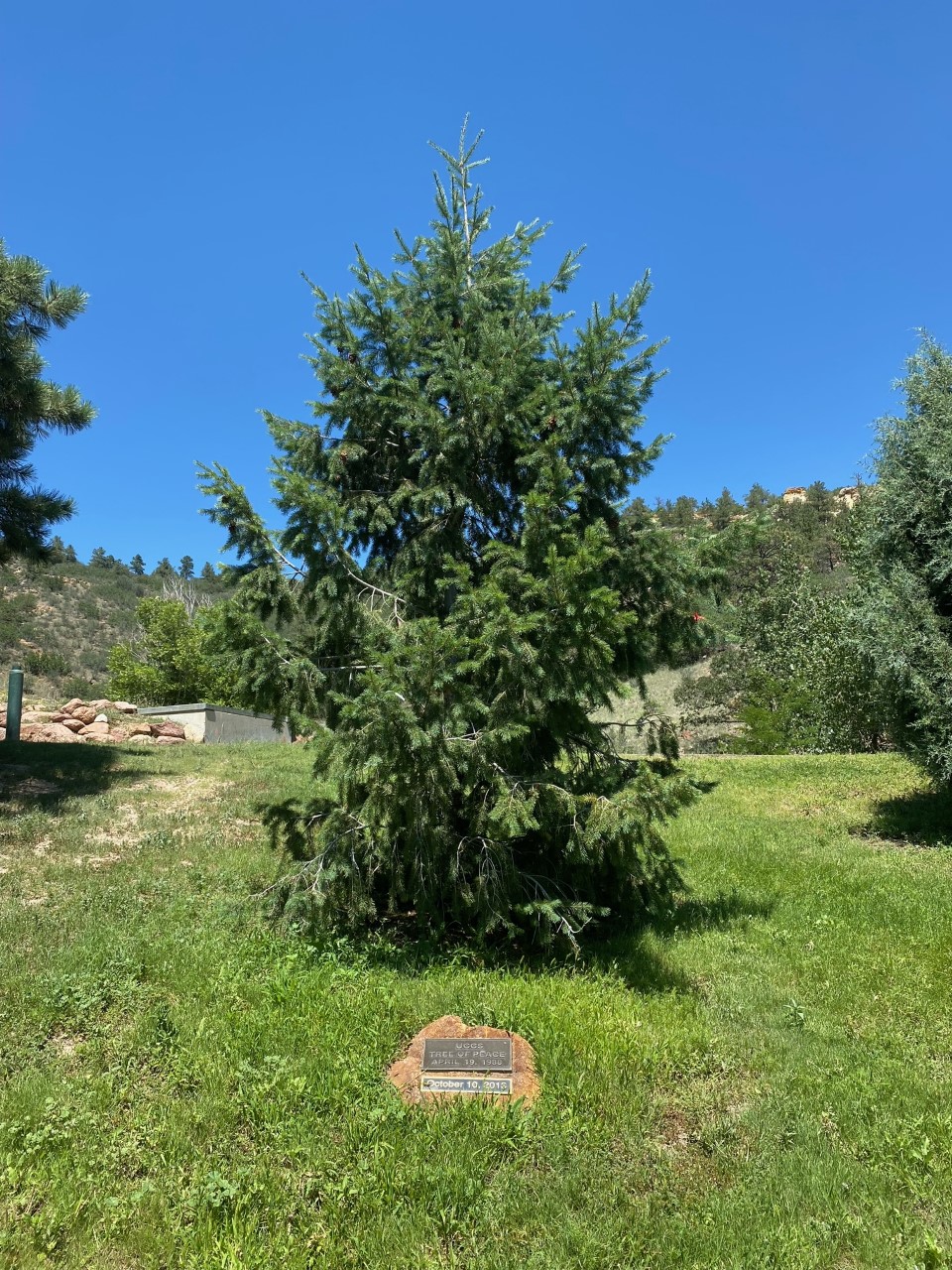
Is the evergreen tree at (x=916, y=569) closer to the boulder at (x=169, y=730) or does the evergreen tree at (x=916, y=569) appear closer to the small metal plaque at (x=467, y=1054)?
the small metal plaque at (x=467, y=1054)

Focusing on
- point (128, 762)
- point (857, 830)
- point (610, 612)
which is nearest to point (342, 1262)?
point (610, 612)

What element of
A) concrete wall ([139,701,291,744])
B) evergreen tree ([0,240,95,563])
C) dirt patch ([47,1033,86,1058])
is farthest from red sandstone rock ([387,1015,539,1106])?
concrete wall ([139,701,291,744])

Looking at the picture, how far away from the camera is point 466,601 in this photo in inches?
188

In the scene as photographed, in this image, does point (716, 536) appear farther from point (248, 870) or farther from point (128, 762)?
point (128, 762)

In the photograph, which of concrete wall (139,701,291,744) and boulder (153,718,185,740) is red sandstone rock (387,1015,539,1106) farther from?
boulder (153,718,185,740)

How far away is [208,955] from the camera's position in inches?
198

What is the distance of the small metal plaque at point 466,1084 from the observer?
12.3ft

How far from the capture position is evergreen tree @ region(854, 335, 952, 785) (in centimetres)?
830

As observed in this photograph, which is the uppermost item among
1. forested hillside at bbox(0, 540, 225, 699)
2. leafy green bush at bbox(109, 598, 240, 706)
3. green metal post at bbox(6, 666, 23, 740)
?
forested hillside at bbox(0, 540, 225, 699)

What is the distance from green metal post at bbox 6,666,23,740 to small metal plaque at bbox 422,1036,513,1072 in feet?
43.0

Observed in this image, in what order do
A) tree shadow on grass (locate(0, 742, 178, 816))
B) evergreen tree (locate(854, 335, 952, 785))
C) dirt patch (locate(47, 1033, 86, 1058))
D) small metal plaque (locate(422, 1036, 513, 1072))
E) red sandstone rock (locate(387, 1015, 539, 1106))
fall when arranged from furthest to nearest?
tree shadow on grass (locate(0, 742, 178, 816))
evergreen tree (locate(854, 335, 952, 785))
dirt patch (locate(47, 1033, 86, 1058))
small metal plaque (locate(422, 1036, 513, 1072))
red sandstone rock (locate(387, 1015, 539, 1106))

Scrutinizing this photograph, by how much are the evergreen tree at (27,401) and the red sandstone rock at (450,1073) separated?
33.4ft

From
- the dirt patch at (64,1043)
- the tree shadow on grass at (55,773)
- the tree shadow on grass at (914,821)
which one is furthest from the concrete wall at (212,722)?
the dirt patch at (64,1043)

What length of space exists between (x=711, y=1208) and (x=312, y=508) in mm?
4274
